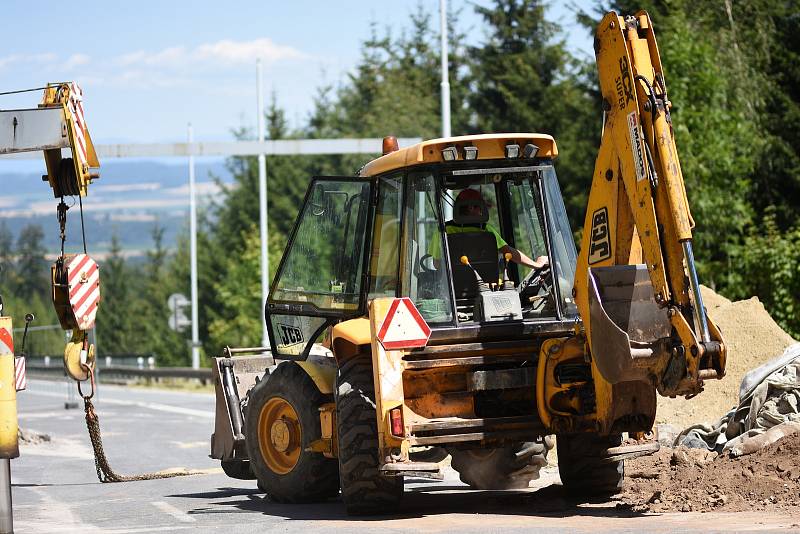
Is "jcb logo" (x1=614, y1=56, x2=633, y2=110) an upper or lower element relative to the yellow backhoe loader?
upper

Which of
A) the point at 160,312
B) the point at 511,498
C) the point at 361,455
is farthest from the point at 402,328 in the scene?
the point at 160,312

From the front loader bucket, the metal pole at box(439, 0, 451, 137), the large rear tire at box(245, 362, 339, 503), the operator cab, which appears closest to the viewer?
the front loader bucket

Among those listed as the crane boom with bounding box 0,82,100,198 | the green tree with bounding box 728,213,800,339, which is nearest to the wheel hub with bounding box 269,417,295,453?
the crane boom with bounding box 0,82,100,198

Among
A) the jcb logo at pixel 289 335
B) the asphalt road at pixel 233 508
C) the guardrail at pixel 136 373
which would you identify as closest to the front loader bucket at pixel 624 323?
the asphalt road at pixel 233 508

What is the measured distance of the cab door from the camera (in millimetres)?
11867

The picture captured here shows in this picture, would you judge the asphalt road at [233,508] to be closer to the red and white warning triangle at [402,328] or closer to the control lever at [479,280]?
the red and white warning triangle at [402,328]

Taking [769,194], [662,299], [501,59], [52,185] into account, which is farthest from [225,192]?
[662,299]

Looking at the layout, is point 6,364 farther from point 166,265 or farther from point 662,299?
point 166,265

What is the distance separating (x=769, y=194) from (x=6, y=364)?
30.4 m

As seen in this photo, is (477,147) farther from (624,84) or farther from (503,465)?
(503,465)

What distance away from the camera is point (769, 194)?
37.7m

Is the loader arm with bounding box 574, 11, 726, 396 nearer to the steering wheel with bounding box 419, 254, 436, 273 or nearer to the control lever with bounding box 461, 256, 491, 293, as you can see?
the control lever with bounding box 461, 256, 491, 293

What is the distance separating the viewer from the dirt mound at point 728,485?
9961mm

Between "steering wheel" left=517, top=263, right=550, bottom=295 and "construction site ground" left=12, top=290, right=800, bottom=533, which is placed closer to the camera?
"construction site ground" left=12, top=290, right=800, bottom=533
